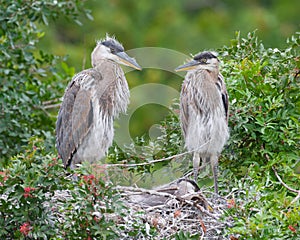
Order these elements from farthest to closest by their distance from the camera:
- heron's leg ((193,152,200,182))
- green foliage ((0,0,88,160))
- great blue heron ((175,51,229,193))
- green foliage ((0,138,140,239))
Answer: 1. green foliage ((0,0,88,160))
2. heron's leg ((193,152,200,182))
3. great blue heron ((175,51,229,193))
4. green foliage ((0,138,140,239))

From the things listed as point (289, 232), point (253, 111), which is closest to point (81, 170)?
point (289, 232)

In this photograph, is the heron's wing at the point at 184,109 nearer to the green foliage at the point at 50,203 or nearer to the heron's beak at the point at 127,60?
the heron's beak at the point at 127,60

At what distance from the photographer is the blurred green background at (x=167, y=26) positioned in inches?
449

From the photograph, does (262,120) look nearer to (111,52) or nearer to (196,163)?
(196,163)

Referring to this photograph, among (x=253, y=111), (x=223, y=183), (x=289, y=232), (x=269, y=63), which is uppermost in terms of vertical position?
(x=269, y=63)

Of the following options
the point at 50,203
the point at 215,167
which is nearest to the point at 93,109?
the point at 215,167

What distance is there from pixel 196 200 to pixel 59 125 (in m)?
1.48

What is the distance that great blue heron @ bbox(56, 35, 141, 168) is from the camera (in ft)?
17.7

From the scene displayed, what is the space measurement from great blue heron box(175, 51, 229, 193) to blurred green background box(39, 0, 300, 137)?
188 inches

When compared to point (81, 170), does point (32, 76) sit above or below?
above

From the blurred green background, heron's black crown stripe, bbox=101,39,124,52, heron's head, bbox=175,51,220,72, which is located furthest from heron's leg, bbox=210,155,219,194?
the blurred green background

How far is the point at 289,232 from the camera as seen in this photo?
3895mm

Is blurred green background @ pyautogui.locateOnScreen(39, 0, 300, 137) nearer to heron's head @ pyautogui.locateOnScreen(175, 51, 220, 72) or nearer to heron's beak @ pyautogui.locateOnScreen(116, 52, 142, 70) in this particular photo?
heron's beak @ pyautogui.locateOnScreen(116, 52, 142, 70)

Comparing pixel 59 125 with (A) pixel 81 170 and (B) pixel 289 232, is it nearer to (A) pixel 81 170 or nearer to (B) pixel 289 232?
(A) pixel 81 170
